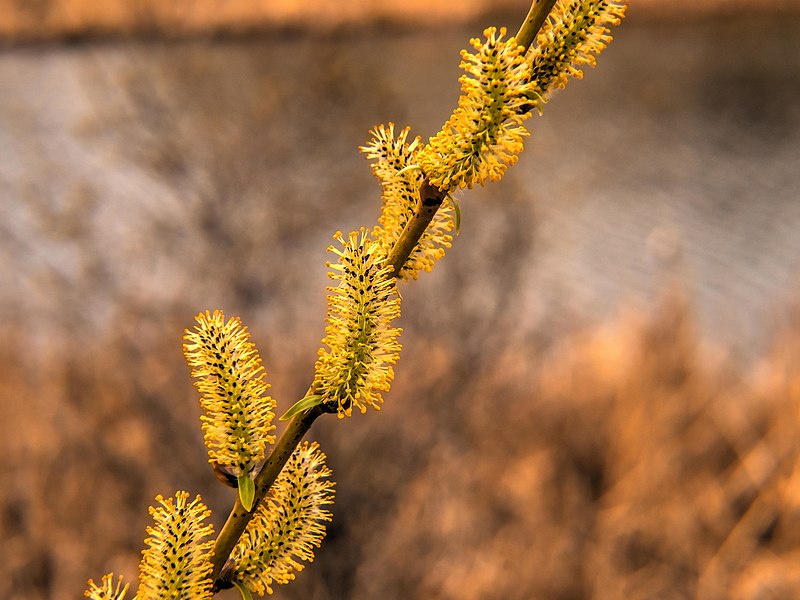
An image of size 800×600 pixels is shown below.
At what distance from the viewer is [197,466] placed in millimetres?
1938

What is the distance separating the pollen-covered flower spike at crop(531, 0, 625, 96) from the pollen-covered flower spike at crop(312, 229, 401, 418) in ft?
0.28

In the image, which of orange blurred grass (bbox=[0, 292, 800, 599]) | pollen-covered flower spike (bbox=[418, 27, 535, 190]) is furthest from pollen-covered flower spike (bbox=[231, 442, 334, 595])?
orange blurred grass (bbox=[0, 292, 800, 599])

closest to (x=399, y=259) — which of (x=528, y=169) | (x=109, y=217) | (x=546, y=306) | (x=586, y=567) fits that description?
(x=586, y=567)

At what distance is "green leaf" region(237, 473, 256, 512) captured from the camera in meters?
0.30

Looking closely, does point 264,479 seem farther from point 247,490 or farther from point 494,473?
point 494,473

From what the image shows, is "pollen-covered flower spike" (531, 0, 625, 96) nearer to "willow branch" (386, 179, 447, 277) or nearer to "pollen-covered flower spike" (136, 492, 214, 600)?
"willow branch" (386, 179, 447, 277)

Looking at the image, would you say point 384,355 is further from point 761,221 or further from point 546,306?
point 761,221

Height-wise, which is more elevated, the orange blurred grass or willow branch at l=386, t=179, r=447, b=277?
the orange blurred grass

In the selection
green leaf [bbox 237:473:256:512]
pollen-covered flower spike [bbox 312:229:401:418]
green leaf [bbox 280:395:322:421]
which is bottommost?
green leaf [bbox 237:473:256:512]

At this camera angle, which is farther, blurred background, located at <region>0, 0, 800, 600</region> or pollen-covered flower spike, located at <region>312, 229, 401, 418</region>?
blurred background, located at <region>0, 0, 800, 600</region>

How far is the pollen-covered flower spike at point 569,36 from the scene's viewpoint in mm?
295

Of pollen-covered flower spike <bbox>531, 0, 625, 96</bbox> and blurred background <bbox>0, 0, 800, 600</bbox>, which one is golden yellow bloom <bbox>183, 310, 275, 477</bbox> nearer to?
pollen-covered flower spike <bbox>531, 0, 625, 96</bbox>

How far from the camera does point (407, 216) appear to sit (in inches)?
13.3

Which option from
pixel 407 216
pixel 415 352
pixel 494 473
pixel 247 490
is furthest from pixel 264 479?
pixel 415 352
